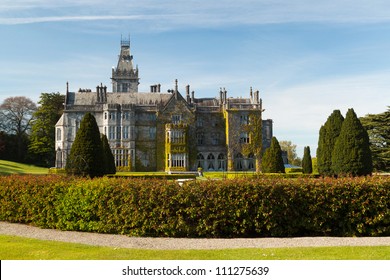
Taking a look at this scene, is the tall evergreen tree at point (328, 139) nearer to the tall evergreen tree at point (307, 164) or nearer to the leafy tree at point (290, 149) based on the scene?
the tall evergreen tree at point (307, 164)

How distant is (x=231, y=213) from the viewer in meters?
11.3

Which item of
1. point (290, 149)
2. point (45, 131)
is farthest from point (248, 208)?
point (290, 149)

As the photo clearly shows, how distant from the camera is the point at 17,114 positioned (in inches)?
2685

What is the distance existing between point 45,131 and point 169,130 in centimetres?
2081

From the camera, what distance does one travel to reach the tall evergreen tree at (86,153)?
859 inches

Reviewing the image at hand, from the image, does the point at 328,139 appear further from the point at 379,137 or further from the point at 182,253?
the point at 379,137

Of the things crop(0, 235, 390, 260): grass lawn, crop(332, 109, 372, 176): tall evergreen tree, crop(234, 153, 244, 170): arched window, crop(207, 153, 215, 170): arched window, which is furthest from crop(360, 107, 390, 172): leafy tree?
crop(0, 235, 390, 260): grass lawn

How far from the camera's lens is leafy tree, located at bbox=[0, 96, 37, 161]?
66.9 meters

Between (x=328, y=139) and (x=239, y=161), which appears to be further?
(x=239, y=161)

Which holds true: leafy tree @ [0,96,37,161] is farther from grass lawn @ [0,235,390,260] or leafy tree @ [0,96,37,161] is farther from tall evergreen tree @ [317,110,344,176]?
grass lawn @ [0,235,390,260]

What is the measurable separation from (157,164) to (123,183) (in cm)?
4158

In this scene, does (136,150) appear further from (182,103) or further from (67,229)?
(67,229)

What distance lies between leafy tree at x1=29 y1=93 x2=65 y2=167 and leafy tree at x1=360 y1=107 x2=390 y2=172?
41.8 meters

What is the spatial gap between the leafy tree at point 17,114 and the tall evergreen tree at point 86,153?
47415mm
